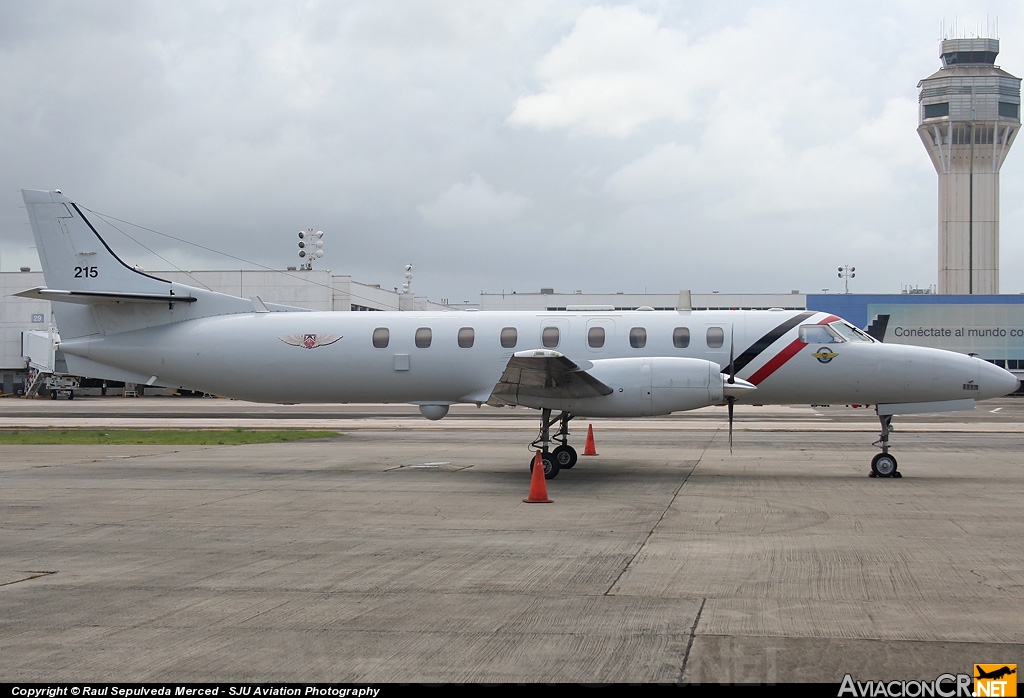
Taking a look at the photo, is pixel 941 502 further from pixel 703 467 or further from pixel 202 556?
pixel 202 556

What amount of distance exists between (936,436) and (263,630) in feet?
82.2

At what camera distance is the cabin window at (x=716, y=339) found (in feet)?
57.8

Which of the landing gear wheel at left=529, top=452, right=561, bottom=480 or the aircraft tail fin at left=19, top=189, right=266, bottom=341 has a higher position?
the aircraft tail fin at left=19, top=189, right=266, bottom=341

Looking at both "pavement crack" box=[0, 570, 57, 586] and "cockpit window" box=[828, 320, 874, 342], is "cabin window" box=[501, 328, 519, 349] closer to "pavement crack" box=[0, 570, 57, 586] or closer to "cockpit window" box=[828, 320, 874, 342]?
"cockpit window" box=[828, 320, 874, 342]

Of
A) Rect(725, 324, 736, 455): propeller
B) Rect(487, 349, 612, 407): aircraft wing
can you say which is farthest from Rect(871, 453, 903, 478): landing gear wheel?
Rect(487, 349, 612, 407): aircraft wing

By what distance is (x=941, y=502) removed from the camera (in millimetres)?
13586

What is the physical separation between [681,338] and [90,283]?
12.7 meters

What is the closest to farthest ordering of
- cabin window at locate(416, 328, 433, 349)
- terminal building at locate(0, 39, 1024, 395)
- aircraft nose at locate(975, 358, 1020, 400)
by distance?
aircraft nose at locate(975, 358, 1020, 400) → cabin window at locate(416, 328, 433, 349) → terminal building at locate(0, 39, 1024, 395)

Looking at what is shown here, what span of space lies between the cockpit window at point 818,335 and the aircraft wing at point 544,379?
14.2 ft

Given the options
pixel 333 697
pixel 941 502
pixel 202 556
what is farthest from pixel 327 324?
pixel 333 697

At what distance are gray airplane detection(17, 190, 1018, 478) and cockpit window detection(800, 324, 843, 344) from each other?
0.03 meters

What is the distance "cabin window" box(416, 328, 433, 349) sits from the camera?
18.4 m

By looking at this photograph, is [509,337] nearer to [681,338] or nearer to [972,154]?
[681,338]

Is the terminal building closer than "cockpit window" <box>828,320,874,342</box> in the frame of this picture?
No
